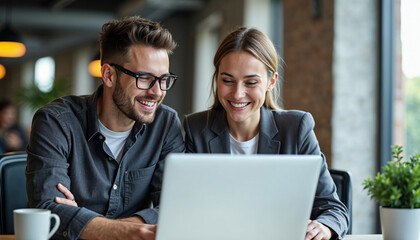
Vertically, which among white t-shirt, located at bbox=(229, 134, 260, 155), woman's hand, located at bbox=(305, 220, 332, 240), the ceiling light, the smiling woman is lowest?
woman's hand, located at bbox=(305, 220, 332, 240)

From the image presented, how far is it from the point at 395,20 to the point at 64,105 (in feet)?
9.04

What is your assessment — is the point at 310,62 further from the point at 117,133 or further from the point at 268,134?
the point at 117,133

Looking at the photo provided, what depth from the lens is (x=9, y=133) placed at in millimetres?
6867

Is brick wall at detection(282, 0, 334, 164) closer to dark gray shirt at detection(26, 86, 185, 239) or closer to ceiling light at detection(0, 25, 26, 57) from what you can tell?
dark gray shirt at detection(26, 86, 185, 239)

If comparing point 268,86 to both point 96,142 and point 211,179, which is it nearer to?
point 96,142

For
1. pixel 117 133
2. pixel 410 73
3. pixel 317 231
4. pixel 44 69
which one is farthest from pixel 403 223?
pixel 44 69

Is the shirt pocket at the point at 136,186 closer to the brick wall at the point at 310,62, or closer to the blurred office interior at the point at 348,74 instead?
the blurred office interior at the point at 348,74

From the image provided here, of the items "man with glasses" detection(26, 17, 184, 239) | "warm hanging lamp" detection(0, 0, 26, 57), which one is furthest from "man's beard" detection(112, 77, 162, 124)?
"warm hanging lamp" detection(0, 0, 26, 57)

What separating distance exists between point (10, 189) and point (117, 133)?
0.46m

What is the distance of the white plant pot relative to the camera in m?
1.52

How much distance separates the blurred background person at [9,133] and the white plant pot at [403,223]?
582 cm

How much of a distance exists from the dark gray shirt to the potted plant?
787mm

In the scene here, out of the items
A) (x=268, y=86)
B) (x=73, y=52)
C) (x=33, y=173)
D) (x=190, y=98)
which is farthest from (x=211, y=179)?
(x=73, y=52)

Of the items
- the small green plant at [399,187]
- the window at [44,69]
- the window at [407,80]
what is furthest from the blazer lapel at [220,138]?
the window at [44,69]
